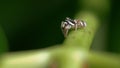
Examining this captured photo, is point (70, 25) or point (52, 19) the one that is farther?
point (52, 19)

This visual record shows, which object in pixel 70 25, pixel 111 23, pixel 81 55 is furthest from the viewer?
pixel 111 23

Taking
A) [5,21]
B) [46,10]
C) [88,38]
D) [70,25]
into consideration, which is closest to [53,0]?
[46,10]

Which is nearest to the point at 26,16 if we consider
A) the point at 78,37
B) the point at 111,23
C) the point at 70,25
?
the point at 111,23

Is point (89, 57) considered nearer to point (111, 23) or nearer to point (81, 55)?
point (81, 55)

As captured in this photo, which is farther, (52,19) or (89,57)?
(52,19)

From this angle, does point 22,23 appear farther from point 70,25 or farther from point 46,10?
point 70,25

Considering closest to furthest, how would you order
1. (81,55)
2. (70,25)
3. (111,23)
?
(81,55), (70,25), (111,23)
